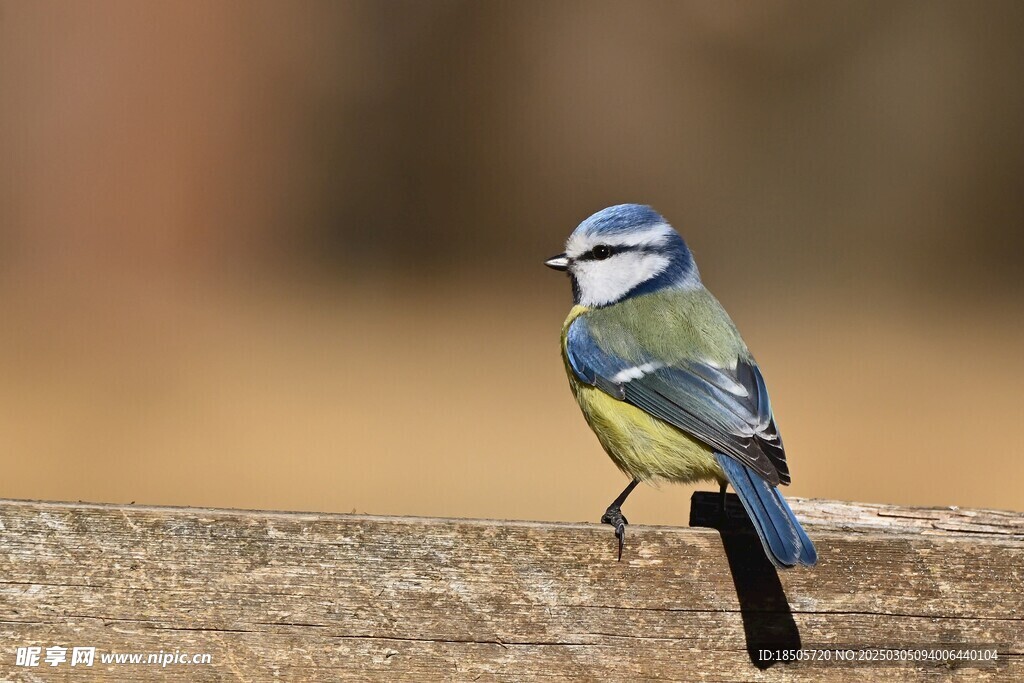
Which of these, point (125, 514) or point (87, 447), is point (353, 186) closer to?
point (87, 447)

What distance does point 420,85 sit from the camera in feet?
25.5

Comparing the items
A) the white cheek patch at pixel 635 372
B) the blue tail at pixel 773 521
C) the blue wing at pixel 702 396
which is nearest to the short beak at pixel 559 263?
the blue wing at pixel 702 396

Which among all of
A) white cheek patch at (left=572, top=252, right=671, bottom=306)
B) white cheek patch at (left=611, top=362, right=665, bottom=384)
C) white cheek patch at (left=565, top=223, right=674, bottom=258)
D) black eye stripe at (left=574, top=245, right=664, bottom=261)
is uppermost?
white cheek patch at (left=565, top=223, right=674, bottom=258)

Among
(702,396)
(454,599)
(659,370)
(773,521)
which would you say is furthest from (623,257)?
(454,599)

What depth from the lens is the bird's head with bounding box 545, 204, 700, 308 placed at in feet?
12.0

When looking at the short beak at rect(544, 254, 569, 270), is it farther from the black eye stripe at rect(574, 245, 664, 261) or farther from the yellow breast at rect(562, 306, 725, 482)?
the yellow breast at rect(562, 306, 725, 482)

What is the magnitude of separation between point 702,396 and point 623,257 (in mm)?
797

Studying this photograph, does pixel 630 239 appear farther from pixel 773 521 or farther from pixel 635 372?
pixel 773 521

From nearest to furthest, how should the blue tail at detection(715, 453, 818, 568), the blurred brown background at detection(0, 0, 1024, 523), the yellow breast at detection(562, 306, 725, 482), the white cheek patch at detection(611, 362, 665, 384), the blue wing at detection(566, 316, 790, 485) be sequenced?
the blue tail at detection(715, 453, 818, 568)
the blue wing at detection(566, 316, 790, 485)
the yellow breast at detection(562, 306, 725, 482)
the white cheek patch at detection(611, 362, 665, 384)
the blurred brown background at detection(0, 0, 1024, 523)

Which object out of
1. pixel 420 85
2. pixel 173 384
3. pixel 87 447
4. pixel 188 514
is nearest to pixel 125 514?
pixel 188 514

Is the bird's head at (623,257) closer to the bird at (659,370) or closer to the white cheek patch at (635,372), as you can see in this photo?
the bird at (659,370)

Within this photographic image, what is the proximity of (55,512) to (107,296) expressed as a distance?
5.72 meters

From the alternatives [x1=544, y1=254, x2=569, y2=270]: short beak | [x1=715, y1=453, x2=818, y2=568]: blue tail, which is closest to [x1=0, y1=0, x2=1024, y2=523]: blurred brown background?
[x1=544, y1=254, x2=569, y2=270]: short beak

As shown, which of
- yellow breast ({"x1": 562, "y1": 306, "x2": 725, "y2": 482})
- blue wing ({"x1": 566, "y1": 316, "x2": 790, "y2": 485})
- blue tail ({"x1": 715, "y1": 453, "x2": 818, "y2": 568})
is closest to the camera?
blue tail ({"x1": 715, "y1": 453, "x2": 818, "y2": 568})
